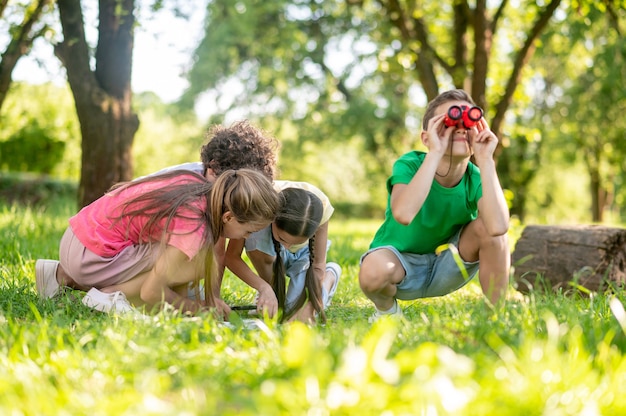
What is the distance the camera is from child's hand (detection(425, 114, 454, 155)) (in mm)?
3361

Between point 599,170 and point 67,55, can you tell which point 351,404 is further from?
point 599,170

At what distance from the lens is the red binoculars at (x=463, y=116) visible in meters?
3.42

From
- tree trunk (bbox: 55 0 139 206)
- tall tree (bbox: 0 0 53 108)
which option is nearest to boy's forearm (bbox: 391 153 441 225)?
tree trunk (bbox: 55 0 139 206)

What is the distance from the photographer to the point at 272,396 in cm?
162

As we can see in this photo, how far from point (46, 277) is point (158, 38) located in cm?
396

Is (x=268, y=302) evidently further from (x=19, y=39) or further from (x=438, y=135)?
(x=19, y=39)

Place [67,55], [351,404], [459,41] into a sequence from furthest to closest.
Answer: [459,41] < [67,55] < [351,404]

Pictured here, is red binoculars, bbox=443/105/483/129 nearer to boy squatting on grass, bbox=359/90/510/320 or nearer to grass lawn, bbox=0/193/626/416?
boy squatting on grass, bbox=359/90/510/320

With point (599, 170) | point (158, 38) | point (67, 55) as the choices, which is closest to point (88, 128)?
point (67, 55)

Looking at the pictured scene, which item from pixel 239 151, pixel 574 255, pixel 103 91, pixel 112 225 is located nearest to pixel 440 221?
pixel 239 151

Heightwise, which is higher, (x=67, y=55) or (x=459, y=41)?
(x=459, y=41)

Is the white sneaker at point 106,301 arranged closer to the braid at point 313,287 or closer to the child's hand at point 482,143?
the braid at point 313,287

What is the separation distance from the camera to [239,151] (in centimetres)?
387

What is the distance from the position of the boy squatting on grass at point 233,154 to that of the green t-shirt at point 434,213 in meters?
0.78
